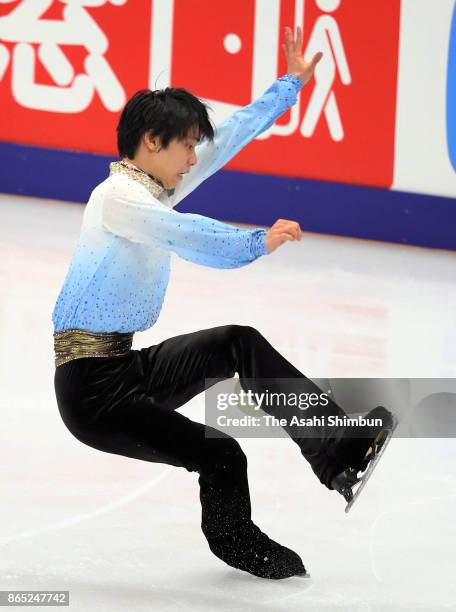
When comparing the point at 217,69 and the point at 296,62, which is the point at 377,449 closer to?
the point at 296,62

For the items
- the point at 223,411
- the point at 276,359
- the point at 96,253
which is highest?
the point at 96,253

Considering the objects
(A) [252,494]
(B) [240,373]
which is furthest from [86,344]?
(A) [252,494]

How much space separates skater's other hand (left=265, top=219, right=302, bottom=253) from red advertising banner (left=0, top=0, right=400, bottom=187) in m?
5.27

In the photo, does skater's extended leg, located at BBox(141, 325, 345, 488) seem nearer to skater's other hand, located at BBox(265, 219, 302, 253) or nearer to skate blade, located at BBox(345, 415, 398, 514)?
skate blade, located at BBox(345, 415, 398, 514)

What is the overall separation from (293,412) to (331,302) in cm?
341

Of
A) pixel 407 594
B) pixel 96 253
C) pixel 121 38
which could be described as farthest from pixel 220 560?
pixel 121 38

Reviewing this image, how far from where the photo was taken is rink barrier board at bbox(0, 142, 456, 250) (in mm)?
7953

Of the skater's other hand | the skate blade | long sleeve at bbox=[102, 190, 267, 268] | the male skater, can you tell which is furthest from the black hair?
the skate blade

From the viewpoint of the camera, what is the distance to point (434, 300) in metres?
6.62

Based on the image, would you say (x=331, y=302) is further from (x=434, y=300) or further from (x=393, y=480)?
(x=393, y=480)

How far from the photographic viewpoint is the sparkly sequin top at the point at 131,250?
2.86 metres

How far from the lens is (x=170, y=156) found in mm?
3051

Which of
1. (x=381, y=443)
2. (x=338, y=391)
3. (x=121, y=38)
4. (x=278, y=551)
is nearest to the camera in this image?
(x=381, y=443)

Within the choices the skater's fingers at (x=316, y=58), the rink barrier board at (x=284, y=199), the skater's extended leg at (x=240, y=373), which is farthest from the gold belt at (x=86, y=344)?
the rink barrier board at (x=284, y=199)
